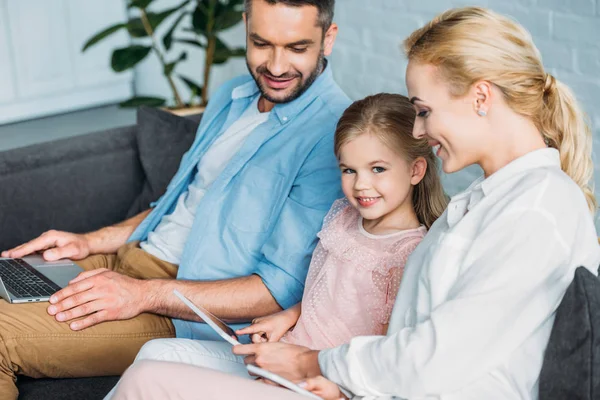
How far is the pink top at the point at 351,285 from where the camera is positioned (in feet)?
5.09

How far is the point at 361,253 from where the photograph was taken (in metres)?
1.58

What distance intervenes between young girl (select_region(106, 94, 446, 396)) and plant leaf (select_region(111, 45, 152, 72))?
1.67 metres

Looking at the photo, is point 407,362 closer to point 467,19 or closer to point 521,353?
point 521,353

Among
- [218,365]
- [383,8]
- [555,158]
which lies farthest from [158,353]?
[383,8]

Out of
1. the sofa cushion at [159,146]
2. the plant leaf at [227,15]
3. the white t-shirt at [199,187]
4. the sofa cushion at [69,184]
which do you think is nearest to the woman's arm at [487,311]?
the white t-shirt at [199,187]

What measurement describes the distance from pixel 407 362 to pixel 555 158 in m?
0.39

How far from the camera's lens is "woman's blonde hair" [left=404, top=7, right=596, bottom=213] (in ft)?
4.10

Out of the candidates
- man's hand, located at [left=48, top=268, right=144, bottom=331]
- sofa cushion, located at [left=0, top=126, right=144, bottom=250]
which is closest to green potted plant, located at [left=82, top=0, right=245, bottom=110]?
sofa cushion, located at [left=0, top=126, right=144, bottom=250]

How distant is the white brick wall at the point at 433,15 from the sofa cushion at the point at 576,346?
80 cm

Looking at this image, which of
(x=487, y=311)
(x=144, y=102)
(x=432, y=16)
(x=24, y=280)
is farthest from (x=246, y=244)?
(x=144, y=102)

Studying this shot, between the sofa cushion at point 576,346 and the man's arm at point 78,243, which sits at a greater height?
the sofa cushion at point 576,346

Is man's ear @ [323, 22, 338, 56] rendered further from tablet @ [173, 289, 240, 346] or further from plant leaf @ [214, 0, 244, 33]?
plant leaf @ [214, 0, 244, 33]

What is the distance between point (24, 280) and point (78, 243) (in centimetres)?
23

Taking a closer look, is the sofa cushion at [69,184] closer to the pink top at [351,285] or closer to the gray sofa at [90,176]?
the gray sofa at [90,176]
